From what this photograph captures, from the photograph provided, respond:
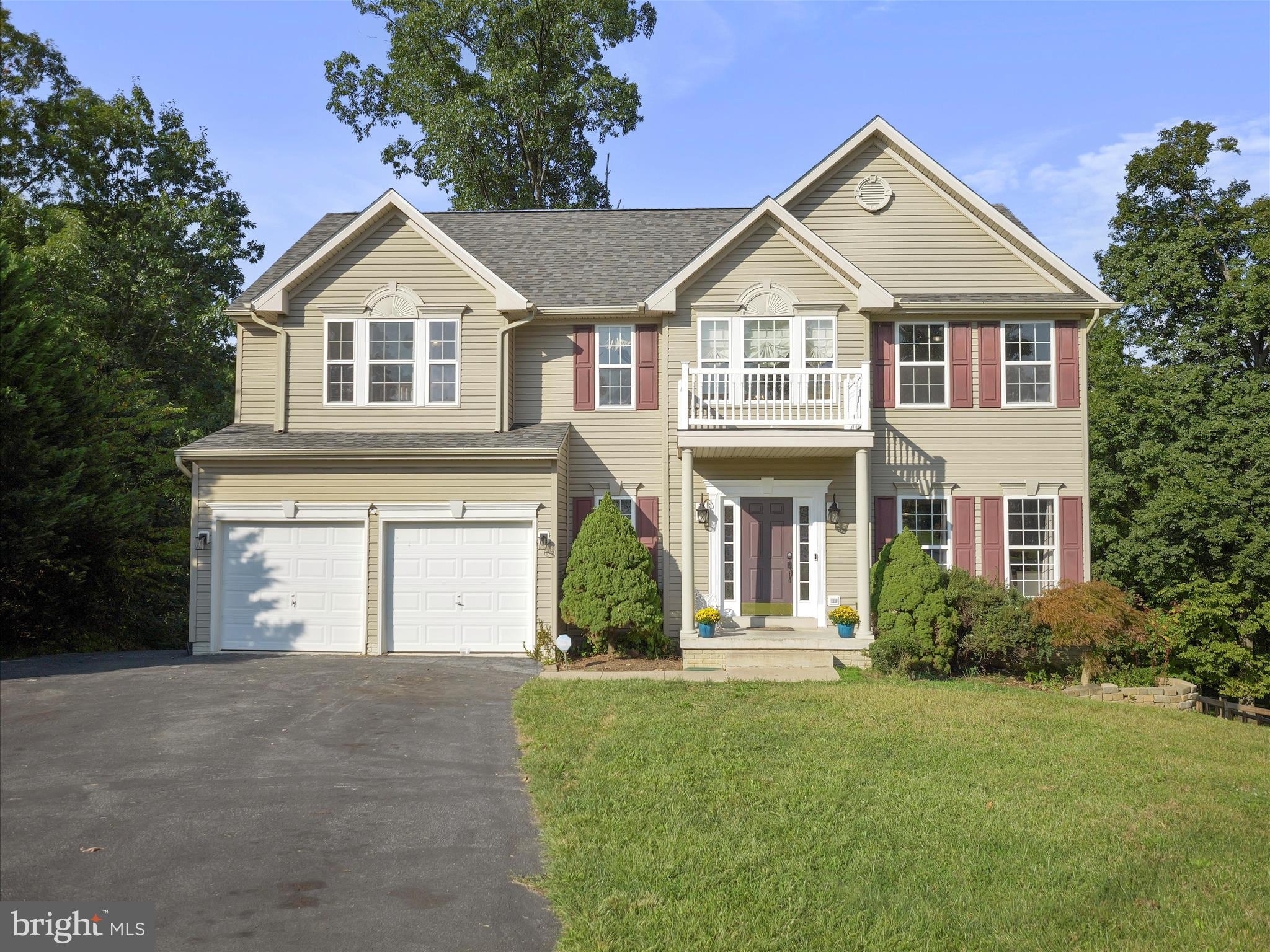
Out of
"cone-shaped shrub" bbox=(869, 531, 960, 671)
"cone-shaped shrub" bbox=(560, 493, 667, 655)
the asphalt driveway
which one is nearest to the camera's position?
the asphalt driveway

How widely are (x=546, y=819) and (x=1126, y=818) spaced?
14.7 ft

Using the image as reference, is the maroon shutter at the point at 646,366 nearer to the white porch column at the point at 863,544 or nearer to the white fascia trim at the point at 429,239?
the white fascia trim at the point at 429,239

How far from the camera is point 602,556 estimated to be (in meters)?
14.6

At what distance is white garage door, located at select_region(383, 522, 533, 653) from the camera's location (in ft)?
49.2

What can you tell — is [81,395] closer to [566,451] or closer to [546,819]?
[566,451]

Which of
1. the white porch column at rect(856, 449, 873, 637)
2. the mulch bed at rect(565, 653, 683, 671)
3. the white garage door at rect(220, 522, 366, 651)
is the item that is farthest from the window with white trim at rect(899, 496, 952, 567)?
the white garage door at rect(220, 522, 366, 651)

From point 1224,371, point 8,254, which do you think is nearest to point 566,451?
point 8,254

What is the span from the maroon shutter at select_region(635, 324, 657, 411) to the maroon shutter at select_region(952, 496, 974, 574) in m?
5.80

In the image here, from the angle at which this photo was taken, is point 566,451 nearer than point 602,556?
No

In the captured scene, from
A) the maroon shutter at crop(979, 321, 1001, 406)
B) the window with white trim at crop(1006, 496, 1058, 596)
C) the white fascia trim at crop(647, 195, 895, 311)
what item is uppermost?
the white fascia trim at crop(647, 195, 895, 311)

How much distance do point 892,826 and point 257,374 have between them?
14144 millimetres

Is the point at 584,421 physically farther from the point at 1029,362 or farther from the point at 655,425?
the point at 1029,362

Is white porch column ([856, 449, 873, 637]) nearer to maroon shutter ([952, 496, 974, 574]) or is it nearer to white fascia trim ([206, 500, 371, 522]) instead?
maroon shutter ([952, 496, 974, 574])

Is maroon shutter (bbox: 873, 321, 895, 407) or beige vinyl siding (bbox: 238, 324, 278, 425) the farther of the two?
beige vinyl siding (bbox: 238, 324, 278, 425)
